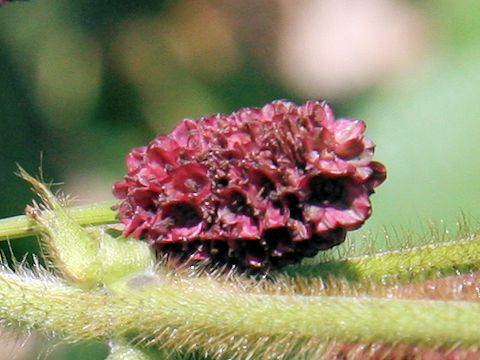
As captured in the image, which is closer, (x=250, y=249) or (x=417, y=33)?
(x=250, y=249)

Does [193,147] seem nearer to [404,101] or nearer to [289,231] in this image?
[289,231]

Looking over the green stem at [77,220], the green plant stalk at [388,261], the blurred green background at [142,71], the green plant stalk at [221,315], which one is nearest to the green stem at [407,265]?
the green plant stalk at [388,261]

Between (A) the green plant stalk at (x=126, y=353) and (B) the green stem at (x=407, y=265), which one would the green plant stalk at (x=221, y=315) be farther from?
(B) the green stem at (x=407, y=265)

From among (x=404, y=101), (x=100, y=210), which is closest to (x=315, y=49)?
(x=404, y=101)

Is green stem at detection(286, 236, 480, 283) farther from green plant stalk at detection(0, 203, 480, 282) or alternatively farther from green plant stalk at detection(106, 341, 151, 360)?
green plant stalk at detection(106, 341, 151, 360)

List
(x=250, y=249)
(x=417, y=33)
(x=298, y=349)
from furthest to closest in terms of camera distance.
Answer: (x=417, y=33) < (x=250, y=249) < (x=298, y=349)

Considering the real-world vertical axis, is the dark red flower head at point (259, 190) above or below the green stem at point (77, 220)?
above

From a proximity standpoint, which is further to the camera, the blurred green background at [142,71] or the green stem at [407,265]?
the blurred green background at [142,71]
